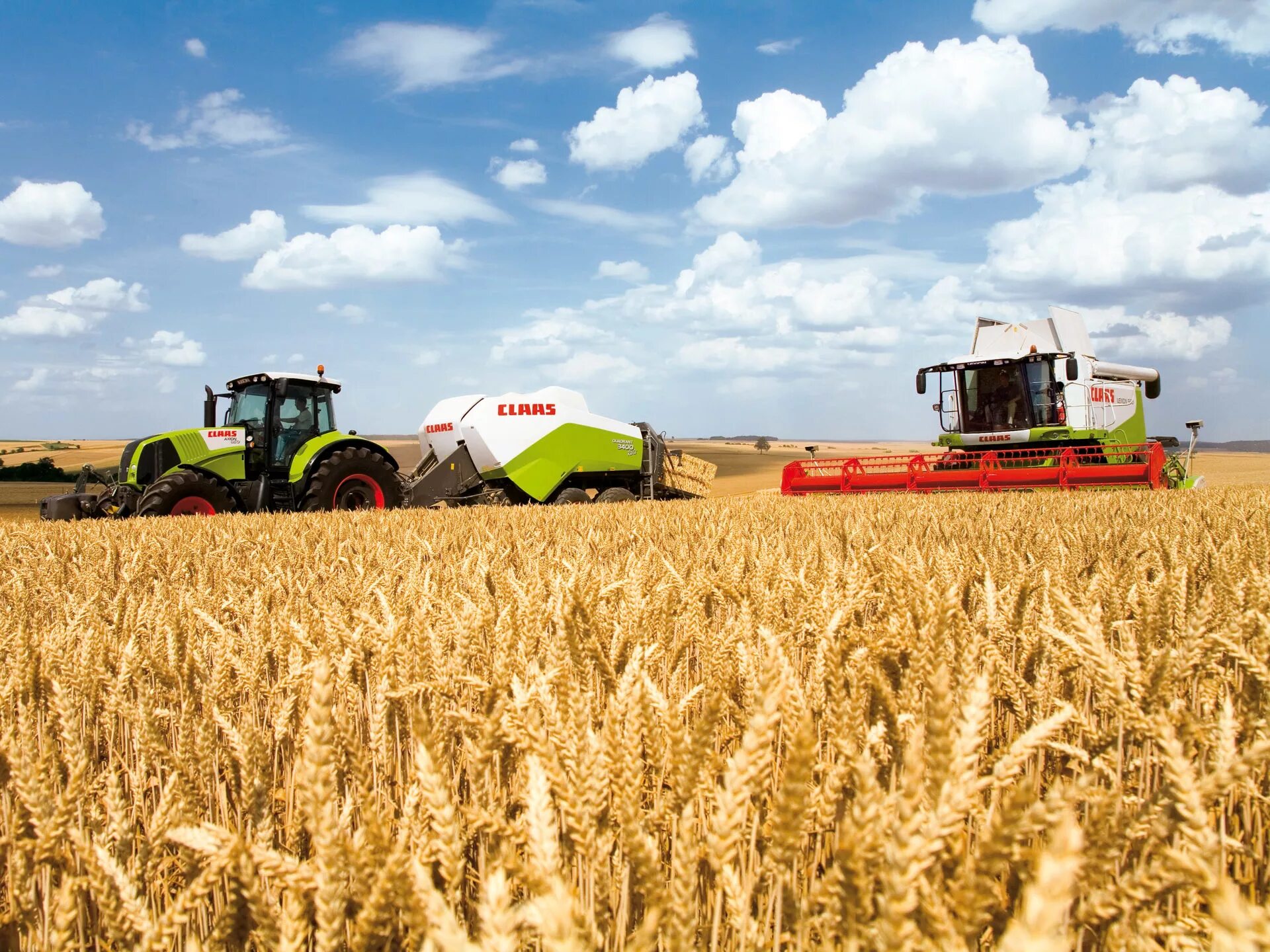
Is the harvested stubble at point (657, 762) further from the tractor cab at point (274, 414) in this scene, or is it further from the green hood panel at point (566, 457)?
the green hood panel at point (566, 457)

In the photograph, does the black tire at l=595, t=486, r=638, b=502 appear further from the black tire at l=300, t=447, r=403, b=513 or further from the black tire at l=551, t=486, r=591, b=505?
the black tire at l=300, t=447, r=403, b=513

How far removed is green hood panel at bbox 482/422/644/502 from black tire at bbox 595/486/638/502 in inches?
16.8

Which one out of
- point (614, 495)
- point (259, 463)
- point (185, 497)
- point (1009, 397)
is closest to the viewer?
point (185, 497)

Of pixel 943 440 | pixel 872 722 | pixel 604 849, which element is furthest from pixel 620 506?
pixel 604 849

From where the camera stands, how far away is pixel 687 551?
546 cm

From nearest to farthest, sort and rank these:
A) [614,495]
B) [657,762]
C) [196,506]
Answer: [657,762], [196,506], [614,495]

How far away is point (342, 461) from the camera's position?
12.1m

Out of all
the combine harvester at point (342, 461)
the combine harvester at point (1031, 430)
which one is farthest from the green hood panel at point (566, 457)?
the combine harvester at point (1031, 430)

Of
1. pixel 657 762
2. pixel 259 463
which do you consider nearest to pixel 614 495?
pixel 259 463

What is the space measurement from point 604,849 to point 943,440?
53.0 feet

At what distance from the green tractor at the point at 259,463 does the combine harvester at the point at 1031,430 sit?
21.5ft

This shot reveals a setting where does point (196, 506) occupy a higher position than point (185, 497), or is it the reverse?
point (185, 497)

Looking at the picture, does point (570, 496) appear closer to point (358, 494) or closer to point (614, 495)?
point (614, 495)

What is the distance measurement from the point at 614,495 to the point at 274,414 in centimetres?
546
